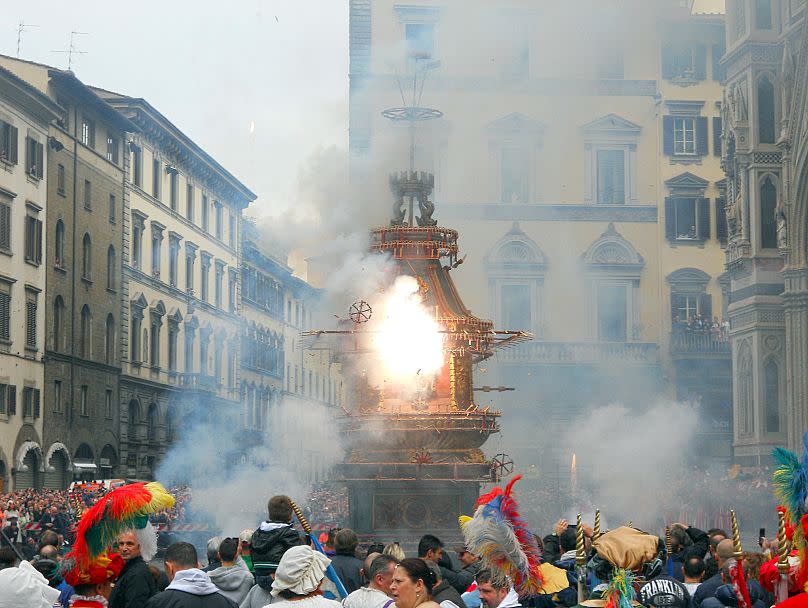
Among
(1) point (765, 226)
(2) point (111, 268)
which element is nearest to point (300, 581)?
(1) point (765, 226)

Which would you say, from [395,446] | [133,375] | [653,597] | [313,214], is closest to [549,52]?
[313,214]

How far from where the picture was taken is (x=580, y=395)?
59.2m

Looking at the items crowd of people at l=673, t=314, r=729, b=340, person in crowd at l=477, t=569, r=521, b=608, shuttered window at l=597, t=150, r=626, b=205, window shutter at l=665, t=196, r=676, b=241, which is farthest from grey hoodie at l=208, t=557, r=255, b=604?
window shutter at l=665, t=196, r=676, b=241

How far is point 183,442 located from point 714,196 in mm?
23792

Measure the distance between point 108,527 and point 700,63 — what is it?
56.8 meters

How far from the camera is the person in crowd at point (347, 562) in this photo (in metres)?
13.8

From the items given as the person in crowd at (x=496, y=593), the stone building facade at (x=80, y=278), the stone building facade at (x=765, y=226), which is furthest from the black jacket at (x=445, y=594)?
the stone building facade at (x=80, y=278)

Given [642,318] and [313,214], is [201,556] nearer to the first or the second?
[313,214]

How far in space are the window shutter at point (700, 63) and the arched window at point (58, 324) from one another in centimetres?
2694

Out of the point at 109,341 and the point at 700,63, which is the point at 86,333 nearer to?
the point at 109,341

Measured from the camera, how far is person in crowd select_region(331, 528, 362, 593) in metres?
13.8

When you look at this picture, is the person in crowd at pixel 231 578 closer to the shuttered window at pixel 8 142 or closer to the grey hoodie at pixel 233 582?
the grey hoodie at pixel 233 582

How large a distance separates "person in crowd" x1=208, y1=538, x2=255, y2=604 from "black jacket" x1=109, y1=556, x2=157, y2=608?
190 cm

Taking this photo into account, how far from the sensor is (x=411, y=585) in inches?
374
